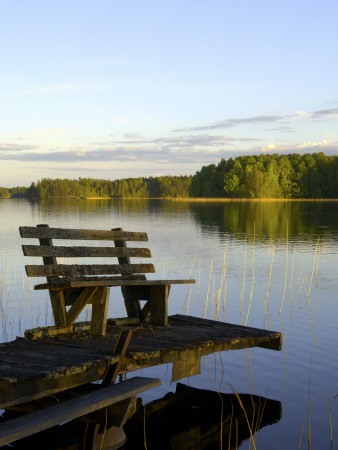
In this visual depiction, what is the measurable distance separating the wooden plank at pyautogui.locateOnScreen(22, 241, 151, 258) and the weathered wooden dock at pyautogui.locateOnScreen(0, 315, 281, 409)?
1.04 meters

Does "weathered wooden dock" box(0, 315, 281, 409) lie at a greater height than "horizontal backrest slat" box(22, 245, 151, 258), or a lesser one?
lesser

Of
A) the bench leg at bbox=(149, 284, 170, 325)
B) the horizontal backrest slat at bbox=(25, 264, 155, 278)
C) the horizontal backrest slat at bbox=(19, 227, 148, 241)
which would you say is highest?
→ the horizontal backrest slat at bbox=(19, 227, 148, 241)

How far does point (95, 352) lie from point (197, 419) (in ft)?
6.25

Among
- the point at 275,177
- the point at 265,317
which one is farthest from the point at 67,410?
the point at 275,177

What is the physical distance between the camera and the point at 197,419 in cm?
755

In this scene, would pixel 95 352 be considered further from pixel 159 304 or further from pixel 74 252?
pixel 159 304

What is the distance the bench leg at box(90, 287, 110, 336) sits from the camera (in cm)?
751

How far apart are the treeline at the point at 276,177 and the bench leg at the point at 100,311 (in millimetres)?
146550

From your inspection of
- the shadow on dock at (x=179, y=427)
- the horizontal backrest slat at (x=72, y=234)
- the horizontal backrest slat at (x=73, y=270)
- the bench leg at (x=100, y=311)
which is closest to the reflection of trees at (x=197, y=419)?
the shadow on dock at (x=179, y=427)

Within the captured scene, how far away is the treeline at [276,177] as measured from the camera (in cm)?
15512

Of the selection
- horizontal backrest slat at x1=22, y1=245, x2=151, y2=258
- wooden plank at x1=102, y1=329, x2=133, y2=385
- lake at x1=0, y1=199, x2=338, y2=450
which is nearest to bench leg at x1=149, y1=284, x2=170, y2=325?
horizontal backrest slat at x1=22, y1=245, x2=151, y2=258

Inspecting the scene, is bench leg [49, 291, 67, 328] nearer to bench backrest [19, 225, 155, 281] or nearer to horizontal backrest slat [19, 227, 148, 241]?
bench backrest [19, 225, 155, 281]

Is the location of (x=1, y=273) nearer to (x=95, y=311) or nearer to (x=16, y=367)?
(x=95, y=311)

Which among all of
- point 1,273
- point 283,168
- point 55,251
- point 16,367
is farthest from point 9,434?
point 283,168
